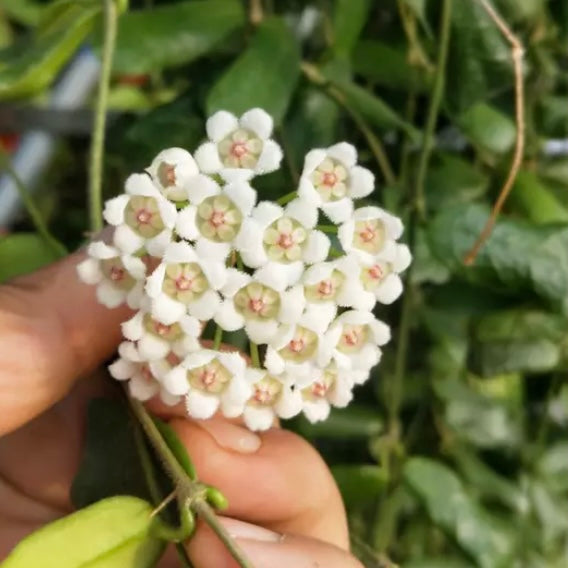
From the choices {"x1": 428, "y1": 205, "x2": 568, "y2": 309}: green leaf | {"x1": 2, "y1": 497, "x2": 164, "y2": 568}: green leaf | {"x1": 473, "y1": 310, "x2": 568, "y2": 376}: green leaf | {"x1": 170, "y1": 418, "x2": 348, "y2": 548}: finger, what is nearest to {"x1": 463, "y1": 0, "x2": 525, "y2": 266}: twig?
{"x1": 428, "y1": 205, "x2": 568, "y2": 309}: green leaf

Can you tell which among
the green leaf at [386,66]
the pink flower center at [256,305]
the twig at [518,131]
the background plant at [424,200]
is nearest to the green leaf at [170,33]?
the background plant at [424,200]

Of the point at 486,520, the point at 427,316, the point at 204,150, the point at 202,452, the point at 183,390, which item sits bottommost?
the point at 486,520

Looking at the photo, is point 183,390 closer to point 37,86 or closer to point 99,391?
point 99,391

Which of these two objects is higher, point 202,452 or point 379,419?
point 202,452

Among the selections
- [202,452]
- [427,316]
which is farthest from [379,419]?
[202,452]

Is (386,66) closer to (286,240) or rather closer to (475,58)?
(475,58)

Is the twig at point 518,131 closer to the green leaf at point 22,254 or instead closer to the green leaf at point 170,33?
the green leaf at point 170,33

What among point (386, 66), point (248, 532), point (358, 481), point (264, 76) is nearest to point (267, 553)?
point (248, 532)
